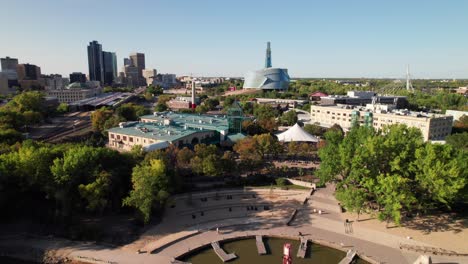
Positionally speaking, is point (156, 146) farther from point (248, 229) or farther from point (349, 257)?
point (349, 257)

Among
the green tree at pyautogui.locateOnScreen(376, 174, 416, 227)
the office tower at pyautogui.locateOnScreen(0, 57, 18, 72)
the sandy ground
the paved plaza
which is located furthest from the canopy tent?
the office tower at pyautogui.locateOnScreen(0, 57, 18, 72)

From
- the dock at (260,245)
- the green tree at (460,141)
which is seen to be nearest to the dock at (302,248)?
the dock at (260,245)

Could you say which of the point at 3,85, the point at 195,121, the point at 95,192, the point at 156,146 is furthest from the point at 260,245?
the point at 3,85

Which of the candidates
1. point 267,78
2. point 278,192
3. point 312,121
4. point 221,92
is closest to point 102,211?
point 278,192

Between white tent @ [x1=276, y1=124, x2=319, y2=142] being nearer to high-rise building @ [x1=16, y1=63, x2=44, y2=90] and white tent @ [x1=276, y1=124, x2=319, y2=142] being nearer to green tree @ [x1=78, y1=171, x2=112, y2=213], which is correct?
green tree @ [x1=78, y1=171, x2=112, y2=213]

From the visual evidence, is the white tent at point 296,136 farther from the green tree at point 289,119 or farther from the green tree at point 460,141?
the green tree at point 289,119

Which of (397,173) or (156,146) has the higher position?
(156,146)

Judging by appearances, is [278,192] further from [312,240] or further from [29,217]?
[29,217]
